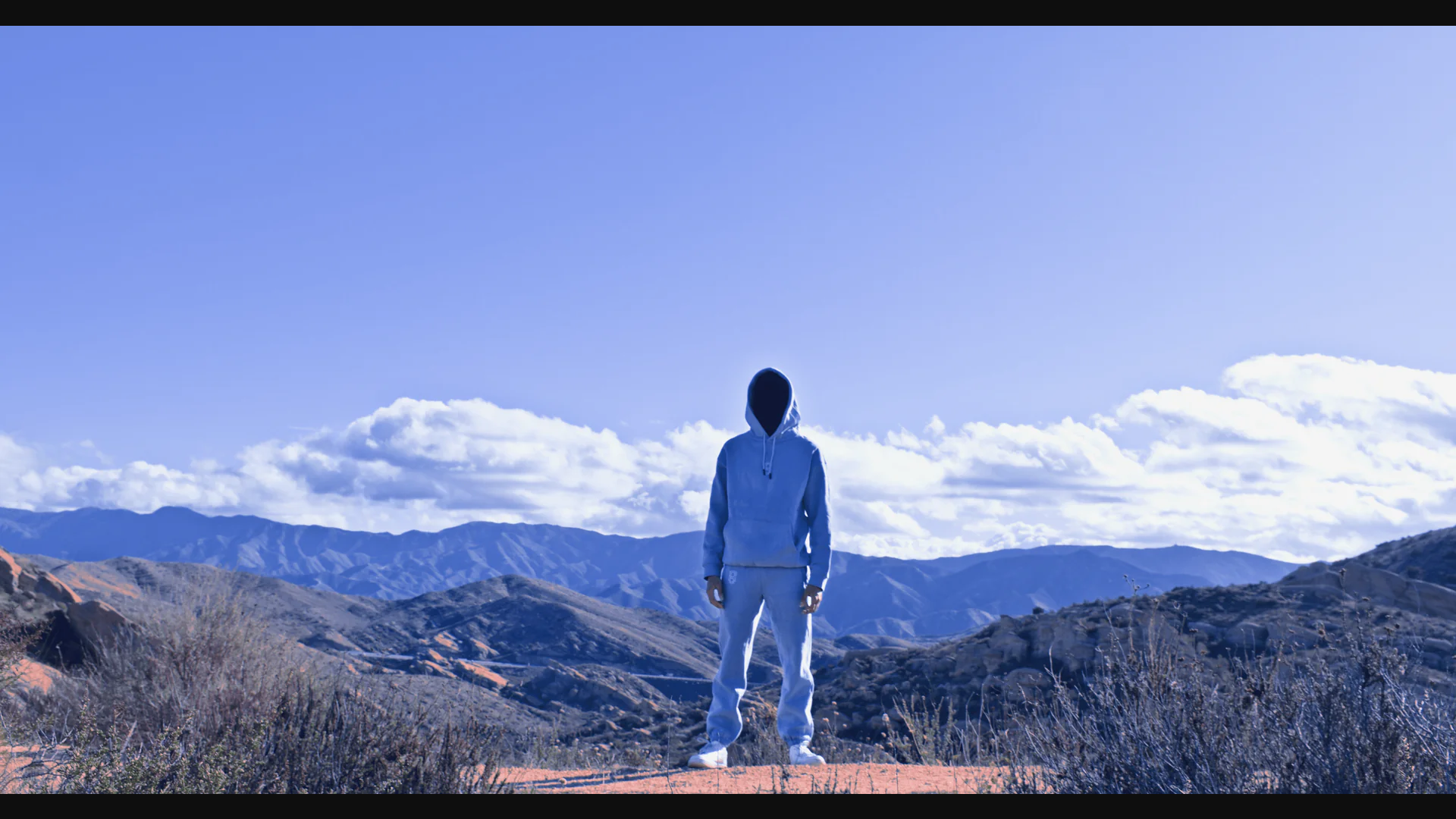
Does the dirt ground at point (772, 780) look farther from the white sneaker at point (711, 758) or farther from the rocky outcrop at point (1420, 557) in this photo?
the rocky outcrop at point (1420, 557)

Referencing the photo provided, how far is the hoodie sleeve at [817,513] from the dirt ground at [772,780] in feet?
3.78

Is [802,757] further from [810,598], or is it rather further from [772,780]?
[772,780]

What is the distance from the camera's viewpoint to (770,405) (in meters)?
6.23

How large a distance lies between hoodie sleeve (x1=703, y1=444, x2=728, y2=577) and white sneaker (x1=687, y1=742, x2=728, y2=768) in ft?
3.32

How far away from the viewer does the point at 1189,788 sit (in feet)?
12.1

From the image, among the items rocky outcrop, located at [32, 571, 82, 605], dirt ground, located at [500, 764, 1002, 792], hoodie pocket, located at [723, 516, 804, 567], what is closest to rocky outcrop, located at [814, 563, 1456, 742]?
dirt ground, located at [500, 764, 1002, 792]

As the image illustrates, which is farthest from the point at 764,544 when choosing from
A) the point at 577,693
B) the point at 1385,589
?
the point at 577,693

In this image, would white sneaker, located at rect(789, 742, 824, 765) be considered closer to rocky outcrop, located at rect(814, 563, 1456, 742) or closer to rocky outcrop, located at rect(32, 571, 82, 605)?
rocky outcrop, located at rect(814, 563, 1456, 742)

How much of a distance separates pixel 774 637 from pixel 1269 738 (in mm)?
2668

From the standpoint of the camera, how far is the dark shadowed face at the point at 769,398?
620cm

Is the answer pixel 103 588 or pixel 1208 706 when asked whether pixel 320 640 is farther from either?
pixel 1208 706

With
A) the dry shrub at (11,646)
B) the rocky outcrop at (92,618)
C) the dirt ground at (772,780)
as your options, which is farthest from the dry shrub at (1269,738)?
the rocky outcrop at (92,618)
